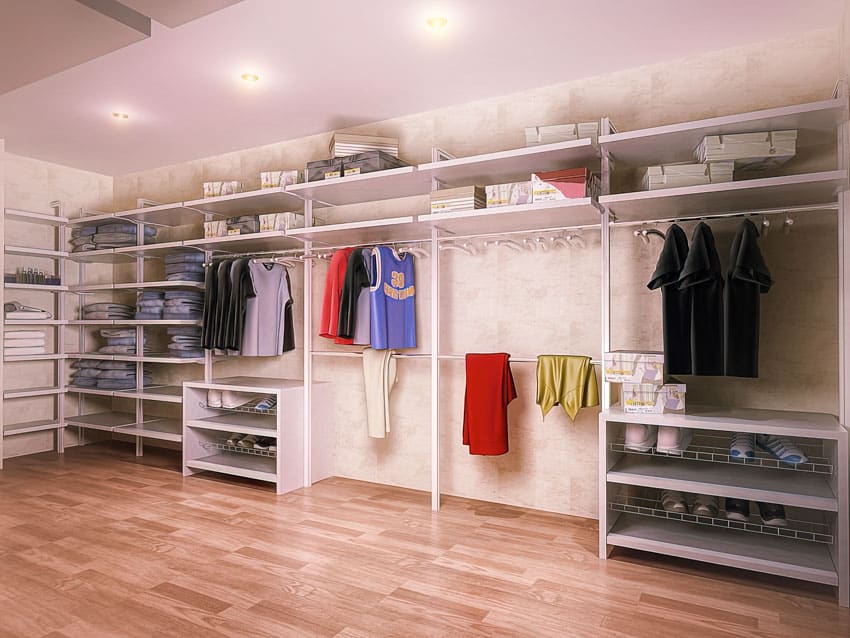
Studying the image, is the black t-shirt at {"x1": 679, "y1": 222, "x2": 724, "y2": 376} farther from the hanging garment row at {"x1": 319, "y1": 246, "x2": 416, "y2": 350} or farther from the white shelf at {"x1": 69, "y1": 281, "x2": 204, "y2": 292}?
the white shelf at {"x1": 69, "y1": 281, "x2": 204, "y2": 292}

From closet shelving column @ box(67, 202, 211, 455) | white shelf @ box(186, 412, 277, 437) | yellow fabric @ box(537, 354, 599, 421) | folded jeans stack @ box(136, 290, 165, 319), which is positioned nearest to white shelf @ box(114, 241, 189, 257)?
closet shelving column @ box(67, 202, 211, 455)

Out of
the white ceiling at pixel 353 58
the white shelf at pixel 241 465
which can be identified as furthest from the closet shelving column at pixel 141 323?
the white ceiling at pixel 353 58

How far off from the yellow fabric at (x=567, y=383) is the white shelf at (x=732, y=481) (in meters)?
0.38

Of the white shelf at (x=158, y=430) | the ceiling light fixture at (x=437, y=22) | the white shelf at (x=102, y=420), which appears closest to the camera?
the ceiling light fixture at (x=437, y=22)

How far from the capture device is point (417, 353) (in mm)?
3949

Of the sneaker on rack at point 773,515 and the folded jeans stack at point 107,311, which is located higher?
the folded jeans stack at point 107,311

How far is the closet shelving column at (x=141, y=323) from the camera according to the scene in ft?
15.1

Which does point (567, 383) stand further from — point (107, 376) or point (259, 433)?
point (107, 376)

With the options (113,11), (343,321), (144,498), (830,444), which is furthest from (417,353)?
(113,11)

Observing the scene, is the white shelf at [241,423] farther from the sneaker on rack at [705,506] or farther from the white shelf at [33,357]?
the sneaker on rack at [705,506]

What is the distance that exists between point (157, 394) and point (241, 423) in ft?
3.37

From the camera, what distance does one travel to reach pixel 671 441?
2.71 meters

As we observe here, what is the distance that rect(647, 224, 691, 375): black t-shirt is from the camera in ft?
8.79

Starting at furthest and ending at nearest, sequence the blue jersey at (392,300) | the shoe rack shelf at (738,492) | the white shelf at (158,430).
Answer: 1. the white shelf at (158,430)
2. the blue jersey at (392,300)
3. the shoe rack shelf at (738,492)
